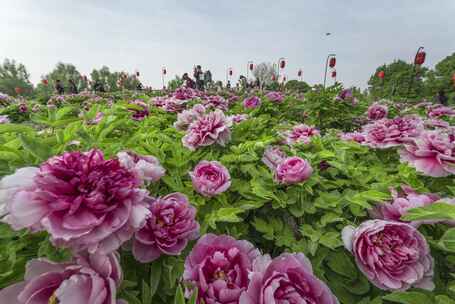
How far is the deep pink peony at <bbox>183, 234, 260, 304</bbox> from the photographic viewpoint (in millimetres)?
551

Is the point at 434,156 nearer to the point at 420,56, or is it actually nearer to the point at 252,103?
the point at 252,103

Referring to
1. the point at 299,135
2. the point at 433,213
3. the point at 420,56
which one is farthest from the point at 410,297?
the point at 420,56

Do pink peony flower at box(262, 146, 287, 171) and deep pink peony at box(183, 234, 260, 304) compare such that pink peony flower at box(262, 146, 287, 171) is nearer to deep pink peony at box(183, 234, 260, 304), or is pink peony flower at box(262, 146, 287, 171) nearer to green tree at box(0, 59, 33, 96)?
deep pink peony at box(183, 234, 260, 304)

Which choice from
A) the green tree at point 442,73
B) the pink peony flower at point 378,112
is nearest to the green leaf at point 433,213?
the pink peony flower at point 378,112

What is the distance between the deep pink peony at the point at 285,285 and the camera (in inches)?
19.9

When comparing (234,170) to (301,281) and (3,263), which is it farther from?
(3,263)

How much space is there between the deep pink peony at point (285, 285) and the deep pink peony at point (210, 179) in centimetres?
39

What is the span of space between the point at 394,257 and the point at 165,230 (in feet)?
2.10

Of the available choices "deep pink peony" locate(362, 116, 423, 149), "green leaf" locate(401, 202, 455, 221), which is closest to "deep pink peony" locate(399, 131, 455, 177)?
"deep pink peony" locate(362, 116, 423, 149)

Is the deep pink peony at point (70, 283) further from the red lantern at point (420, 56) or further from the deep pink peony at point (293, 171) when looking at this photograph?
the red lantern at point (420, 56)

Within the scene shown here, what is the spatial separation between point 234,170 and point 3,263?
87 cm

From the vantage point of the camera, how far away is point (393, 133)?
1.24m

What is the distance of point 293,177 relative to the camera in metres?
0.95

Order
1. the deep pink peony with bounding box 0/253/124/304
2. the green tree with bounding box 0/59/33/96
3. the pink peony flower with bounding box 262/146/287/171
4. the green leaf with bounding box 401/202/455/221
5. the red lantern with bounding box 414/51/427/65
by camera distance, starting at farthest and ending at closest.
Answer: the green tree with bounding box 0/59/33/96
the red lantern with bounding box 414/51/427/65
the pink peony flower with bounding box 262/146/287/171
the green leaf with bounding box 401/202/455/221
the deep pink peony with bounding box 0/253/124/304
